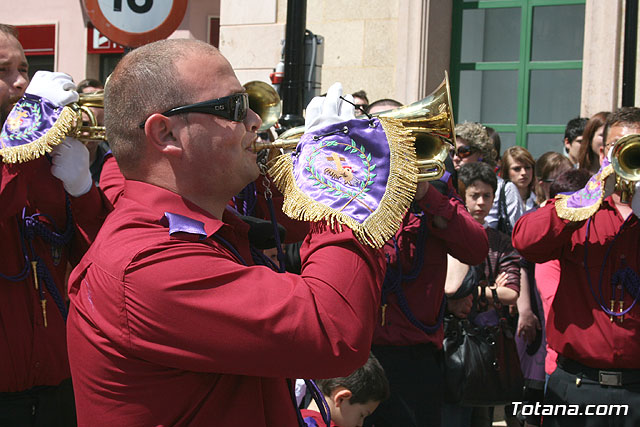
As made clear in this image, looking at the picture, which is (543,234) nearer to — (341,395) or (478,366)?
(478,366)

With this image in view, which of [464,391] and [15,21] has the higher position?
[15,21]

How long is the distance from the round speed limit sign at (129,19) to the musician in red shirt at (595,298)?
246cm

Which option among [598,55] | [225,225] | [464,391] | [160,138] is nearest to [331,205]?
[225,225]

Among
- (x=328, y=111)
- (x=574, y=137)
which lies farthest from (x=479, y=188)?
(x=328, y=111)

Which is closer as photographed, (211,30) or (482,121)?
(482,121)

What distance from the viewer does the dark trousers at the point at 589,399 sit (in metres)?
3.42

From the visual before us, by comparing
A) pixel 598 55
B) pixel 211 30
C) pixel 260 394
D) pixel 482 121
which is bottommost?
pixel 260 394

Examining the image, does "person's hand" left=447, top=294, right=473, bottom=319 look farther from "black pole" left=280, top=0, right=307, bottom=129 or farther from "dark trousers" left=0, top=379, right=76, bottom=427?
"dark trousers" left=0, top=379, right=76, bottom=427

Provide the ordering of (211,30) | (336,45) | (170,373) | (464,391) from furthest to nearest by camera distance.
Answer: (211,30) → (336,45) → (464,391) → (170,373)

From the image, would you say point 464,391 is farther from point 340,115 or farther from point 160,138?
point 160,138

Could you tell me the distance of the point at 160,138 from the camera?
1.62 meters

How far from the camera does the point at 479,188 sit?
4.92 m

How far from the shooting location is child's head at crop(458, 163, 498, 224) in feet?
16.2

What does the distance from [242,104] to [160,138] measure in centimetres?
19
